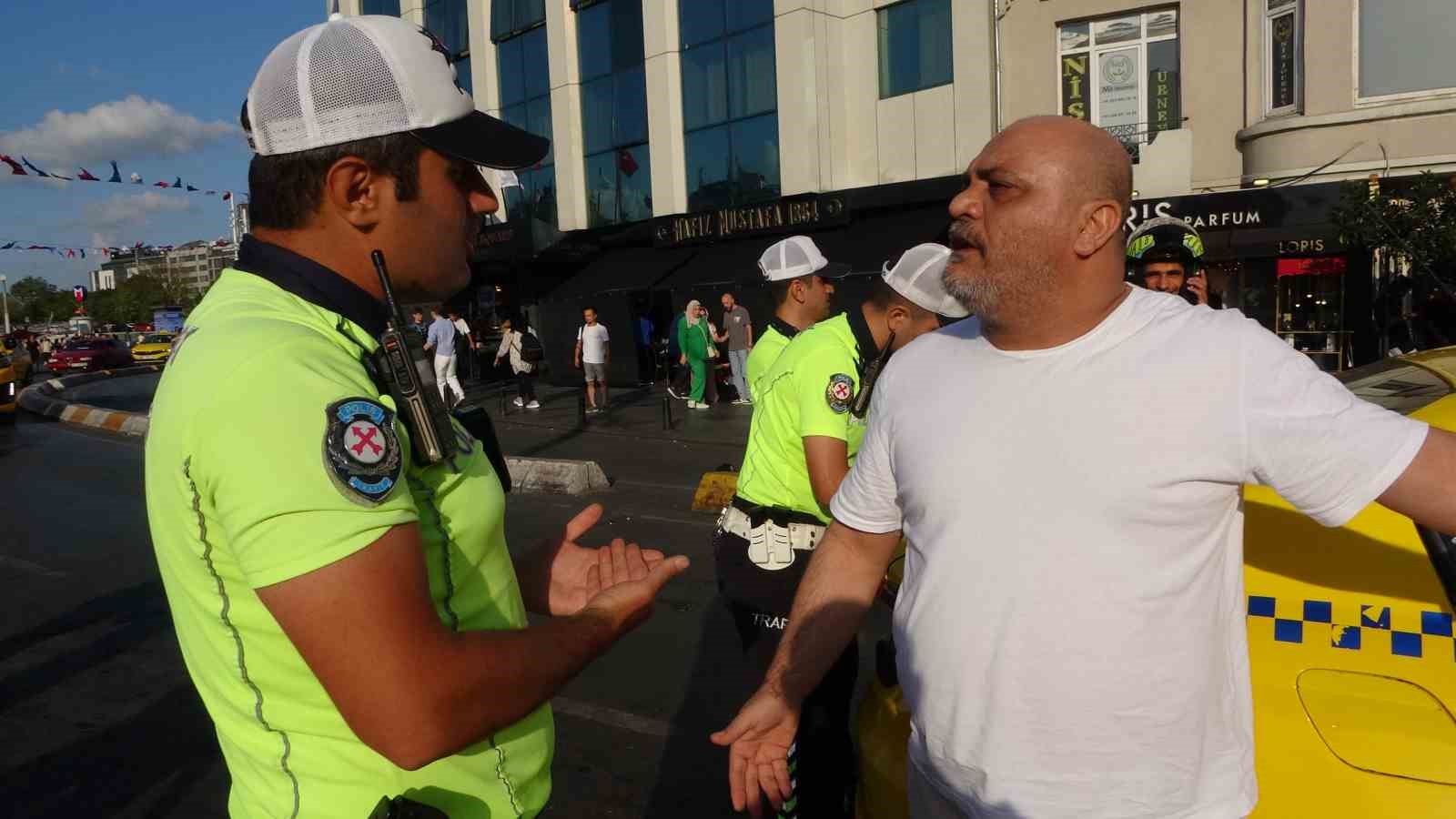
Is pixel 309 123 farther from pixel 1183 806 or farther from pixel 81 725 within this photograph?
pixel 81 725

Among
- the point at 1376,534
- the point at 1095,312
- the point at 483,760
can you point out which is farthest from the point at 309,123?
the point at 1376,534

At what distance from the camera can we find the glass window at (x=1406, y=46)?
1302 cm

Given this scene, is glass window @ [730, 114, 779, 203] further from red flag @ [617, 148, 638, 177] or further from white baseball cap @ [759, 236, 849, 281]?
white baseball cap @ [759, 236, 849, 281]

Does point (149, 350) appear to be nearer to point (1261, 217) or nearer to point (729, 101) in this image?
point (729, 101)

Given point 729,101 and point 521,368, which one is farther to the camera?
point 729,101

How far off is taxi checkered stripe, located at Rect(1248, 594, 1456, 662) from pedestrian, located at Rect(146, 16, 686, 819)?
140 centimetres

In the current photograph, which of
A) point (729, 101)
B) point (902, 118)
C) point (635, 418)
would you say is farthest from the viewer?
point (729, 101)

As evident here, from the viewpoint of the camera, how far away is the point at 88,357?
130ft

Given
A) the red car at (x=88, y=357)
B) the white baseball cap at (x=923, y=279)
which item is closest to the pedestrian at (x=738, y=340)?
the white baseball cap at (x=923, y=279)

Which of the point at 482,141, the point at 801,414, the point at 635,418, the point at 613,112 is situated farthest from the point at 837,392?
the point at 613,112

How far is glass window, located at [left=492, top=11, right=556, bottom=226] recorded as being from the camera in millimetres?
24531

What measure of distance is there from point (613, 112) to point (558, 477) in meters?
15.1

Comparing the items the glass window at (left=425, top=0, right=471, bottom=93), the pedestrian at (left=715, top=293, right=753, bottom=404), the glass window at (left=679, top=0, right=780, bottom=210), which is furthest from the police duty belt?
the glass window at (left=425, top=0, right=471, bottom=93)

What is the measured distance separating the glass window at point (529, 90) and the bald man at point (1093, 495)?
23534mm
